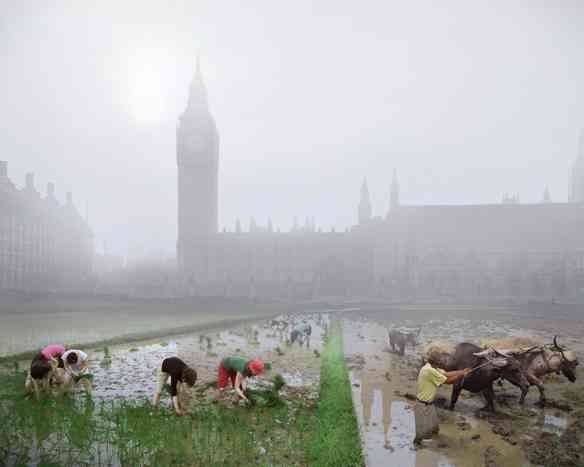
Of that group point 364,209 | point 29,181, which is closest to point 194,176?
point 29,181

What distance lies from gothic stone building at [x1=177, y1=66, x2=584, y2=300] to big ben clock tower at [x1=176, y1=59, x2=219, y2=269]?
198mm

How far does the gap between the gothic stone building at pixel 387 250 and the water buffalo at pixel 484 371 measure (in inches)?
1689

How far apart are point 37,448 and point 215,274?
6957 cm

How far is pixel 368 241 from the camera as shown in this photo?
243ft

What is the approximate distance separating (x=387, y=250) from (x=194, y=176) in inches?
1568

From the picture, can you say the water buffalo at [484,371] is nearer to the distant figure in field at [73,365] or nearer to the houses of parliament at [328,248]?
the distant figure in field at [73,365]

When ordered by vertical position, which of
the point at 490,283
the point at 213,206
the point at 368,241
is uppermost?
the point at 213,206

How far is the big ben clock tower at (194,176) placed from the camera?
7406 centimetres

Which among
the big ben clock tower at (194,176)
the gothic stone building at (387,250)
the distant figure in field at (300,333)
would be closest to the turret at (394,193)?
the gothic stone building at (387,250)

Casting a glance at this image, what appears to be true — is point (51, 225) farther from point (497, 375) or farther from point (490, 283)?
point (490, 283)

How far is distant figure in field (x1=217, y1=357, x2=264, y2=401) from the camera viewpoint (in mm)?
8823

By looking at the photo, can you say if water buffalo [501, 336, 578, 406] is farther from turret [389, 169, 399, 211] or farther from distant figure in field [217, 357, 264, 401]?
turret [389, 169, 399, 211]

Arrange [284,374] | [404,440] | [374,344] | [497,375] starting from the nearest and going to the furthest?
[404,440] < [497,375] < [284,374] < [374,344]

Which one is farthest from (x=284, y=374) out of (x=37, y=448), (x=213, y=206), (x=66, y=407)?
(x=213, y=206)
